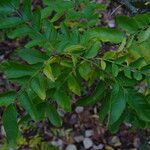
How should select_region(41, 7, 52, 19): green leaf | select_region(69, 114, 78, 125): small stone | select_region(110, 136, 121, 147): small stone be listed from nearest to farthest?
select_region(41, 7, 52, 19): green leaf, select_region(110, 136, 121, 147): small stone, select_region(69, 114, 78, 125): small stone

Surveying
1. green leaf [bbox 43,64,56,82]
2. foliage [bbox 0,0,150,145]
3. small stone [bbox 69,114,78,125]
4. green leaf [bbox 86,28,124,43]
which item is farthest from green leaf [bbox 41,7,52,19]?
small stone [bbox 69,114,78,125]

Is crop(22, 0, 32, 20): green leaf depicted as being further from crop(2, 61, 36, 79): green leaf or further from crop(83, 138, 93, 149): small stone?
crop(83, 138, 93, 149): small stone

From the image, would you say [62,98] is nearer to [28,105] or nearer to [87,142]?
[28,105]

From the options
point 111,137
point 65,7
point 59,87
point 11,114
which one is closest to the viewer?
point 11,114

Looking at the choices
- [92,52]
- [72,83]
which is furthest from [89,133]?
[92,52]

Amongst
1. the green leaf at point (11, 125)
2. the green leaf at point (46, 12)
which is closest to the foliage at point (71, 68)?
the green leaf at point (11, 125)

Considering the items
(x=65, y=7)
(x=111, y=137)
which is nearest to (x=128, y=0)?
(x=65, y=7)

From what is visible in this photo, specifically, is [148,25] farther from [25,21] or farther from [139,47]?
[25,21]
